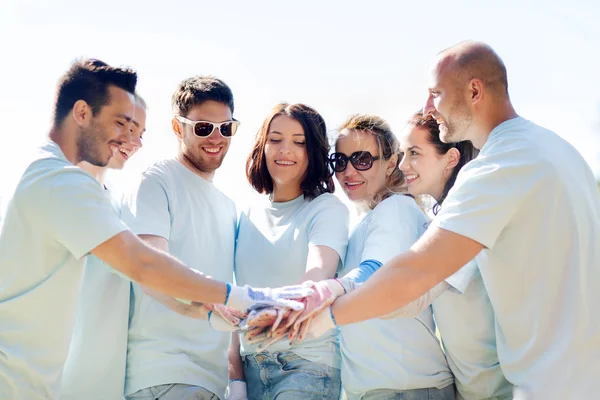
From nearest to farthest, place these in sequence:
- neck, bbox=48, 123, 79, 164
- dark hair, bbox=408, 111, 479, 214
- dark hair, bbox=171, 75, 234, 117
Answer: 1. neck, bbox=48, 123, 79, 164
2. dark hair, bbox=408, 111, 479, 214
3. dark hair, bbox=171, 75, 234, 117

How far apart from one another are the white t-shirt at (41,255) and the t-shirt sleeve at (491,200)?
209 centimetres

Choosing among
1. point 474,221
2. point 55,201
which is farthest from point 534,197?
point 55,201

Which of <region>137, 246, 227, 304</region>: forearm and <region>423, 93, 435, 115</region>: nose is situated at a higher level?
<region>423, 93, 435, 115</region>: nose

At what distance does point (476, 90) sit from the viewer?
184 inches

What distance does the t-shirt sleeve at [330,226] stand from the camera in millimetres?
5211

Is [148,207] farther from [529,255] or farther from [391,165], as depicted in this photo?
[529,255]

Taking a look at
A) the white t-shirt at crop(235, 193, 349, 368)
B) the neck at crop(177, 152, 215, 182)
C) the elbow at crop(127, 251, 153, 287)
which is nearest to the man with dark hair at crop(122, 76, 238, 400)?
the neck at crop(177, 152, 215, 182)

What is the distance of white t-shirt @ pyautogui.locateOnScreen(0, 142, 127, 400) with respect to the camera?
4117 mm

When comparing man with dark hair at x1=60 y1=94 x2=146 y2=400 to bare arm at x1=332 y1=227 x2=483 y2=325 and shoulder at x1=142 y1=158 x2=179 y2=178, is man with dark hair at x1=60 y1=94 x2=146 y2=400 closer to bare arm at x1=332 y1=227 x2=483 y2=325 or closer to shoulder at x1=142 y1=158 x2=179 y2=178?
shoulder at x1=142 y1=158 x2=179 y2=178

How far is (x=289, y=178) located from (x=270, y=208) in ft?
1.00

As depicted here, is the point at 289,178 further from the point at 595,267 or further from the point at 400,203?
the point at 595,267

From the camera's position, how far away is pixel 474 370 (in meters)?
4.75

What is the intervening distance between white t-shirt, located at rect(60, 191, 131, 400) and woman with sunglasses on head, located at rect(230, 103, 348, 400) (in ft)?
3.01

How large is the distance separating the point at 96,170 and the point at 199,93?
1071 millimetres
